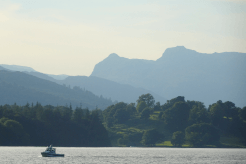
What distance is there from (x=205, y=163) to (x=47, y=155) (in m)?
66.9

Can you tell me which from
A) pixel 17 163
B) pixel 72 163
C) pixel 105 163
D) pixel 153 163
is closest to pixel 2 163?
pixel 17 163

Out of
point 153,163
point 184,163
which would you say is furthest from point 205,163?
point 153,163

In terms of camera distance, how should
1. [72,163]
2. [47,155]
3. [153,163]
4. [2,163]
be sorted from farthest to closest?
[47,155] < [153,163] < [72,163] < [2,163]

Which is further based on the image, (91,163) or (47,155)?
(47,155)

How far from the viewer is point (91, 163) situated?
125 meters

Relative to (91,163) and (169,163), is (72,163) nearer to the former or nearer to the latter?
(91,163)

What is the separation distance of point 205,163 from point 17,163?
7188cm

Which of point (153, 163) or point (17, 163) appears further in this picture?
point (153, 163)

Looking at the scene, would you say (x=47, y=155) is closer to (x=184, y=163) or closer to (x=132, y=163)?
(x=132, y=163)

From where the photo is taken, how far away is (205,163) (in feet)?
452

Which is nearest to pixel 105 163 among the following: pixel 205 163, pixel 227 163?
pixel 205 163

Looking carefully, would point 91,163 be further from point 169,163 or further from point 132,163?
point 169,163

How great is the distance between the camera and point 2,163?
114375 millimetres

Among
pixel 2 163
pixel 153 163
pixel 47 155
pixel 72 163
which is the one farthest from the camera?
pixel 47 155
